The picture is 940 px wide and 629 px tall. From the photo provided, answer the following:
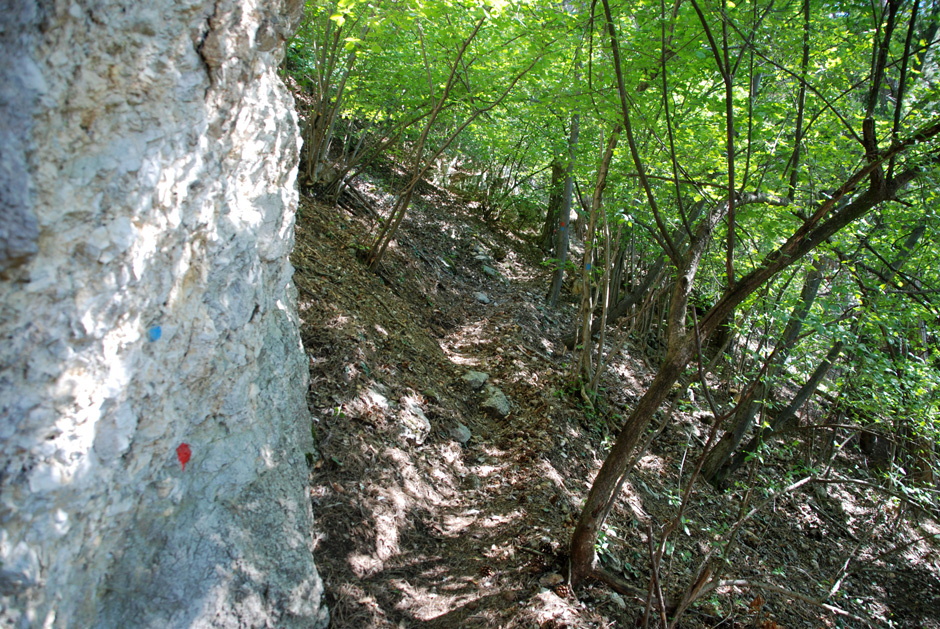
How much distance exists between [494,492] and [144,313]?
11.3 feet

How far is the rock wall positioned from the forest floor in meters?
0.85

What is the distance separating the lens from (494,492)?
14.9 ft

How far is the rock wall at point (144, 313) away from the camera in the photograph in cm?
137

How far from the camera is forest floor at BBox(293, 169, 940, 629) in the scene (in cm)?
329

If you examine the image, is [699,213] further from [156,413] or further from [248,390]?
[156,413]

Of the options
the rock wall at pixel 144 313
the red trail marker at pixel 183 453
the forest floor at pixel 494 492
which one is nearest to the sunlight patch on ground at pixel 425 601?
the forest floor at pixel 494 492

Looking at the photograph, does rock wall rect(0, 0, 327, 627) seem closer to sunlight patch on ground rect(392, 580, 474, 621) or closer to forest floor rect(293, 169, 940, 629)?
sunlight patch on ground rect(392, 580, 474, 621)

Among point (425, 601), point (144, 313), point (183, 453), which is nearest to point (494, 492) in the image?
point (425, 601)

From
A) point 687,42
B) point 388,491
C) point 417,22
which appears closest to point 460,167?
point 417,22

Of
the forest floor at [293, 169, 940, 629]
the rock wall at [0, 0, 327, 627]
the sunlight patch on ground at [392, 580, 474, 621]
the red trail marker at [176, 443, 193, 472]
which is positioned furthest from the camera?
the forest floor at [293, 169, 940, 629]

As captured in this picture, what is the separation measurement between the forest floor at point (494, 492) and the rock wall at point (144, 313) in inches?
33.4

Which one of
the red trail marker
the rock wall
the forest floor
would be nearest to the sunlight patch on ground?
the forest floor

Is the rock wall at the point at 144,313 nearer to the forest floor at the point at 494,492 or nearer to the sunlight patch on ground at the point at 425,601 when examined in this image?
the sunlight patch on ground at the point at 425,601

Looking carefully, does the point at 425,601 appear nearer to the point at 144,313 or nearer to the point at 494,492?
the point at 494,492
